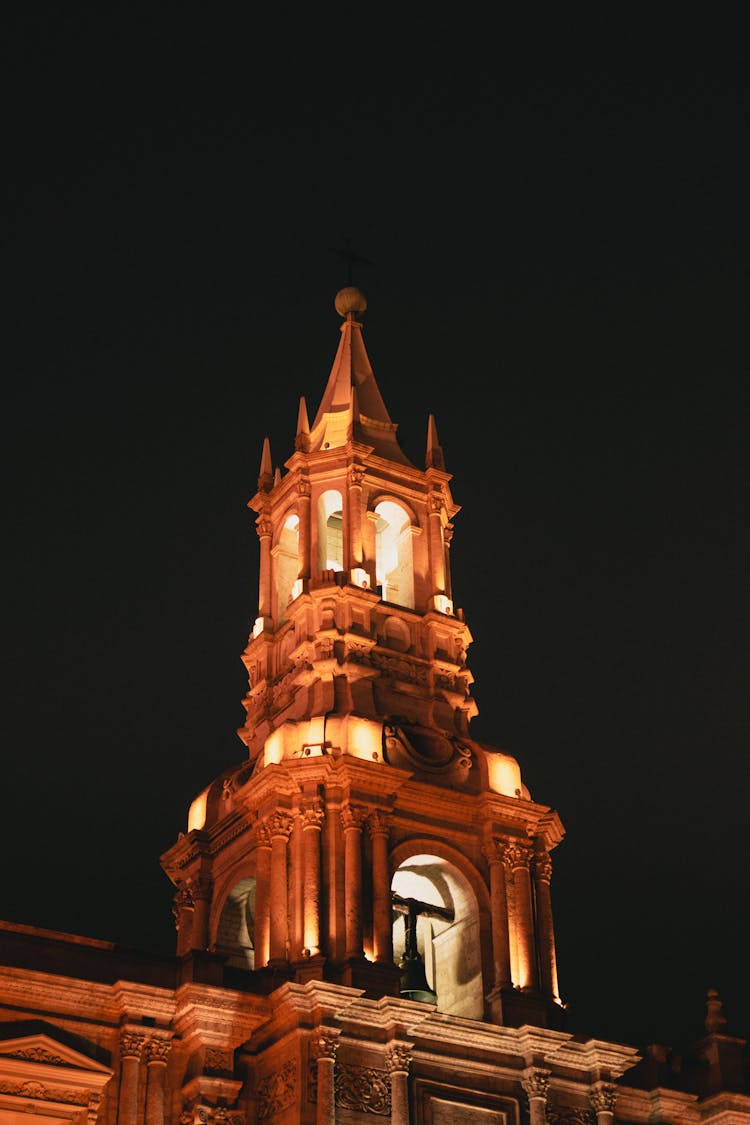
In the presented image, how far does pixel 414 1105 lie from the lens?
4388 centimetres

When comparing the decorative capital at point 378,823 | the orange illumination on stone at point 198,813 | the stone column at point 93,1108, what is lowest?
the stone column at point 93,1108

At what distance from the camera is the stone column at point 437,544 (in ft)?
182

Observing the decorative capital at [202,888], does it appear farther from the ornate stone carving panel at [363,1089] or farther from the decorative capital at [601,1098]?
the decorative capital at [601,1098]

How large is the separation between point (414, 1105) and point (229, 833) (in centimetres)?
974

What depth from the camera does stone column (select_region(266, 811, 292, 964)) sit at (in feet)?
153

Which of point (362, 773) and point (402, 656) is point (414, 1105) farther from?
point (402, 656)

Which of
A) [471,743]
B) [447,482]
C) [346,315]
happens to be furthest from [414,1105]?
[346,315]

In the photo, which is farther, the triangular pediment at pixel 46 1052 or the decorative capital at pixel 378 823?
the decorative capital at pixel 378 823

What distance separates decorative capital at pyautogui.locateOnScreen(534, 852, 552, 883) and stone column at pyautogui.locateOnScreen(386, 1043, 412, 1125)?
751 centimetres

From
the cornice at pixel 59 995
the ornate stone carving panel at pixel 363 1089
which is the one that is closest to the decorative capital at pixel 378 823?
the ornate stone carving panel at pixel 363 1089

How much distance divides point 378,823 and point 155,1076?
27.6 feet

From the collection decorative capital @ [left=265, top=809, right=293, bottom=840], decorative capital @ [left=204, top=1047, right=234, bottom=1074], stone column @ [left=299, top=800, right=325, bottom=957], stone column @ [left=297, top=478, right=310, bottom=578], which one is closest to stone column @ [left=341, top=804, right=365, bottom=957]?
stone column @ [left=299, top=800, right=325, bottom=957]

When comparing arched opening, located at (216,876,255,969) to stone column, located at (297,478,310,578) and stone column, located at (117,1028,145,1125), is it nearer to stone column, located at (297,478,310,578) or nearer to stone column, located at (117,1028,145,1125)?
stone column, located at (117,1028,145,1125)

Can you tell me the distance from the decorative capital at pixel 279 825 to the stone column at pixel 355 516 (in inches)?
331
